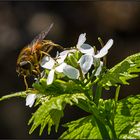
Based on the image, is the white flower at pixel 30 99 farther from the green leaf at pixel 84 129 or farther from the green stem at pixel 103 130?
the green stem at pixel 103 130

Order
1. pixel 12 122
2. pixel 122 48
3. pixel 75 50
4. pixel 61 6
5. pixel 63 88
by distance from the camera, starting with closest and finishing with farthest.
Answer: pixel 63 88 < pixel 75 50 < pixel 12 122 < pixel 122 48 < pixel 61 6

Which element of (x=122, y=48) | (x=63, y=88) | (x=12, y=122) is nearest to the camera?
(x=63, y=88)

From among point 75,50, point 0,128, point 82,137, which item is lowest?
point 0,128

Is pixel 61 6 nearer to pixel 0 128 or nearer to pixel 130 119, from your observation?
pixel 0 128

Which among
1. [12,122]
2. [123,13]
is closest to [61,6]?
[123,13]

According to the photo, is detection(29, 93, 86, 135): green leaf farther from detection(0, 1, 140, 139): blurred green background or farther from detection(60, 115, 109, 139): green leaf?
detection(0, 1, 140, 139): blurred green background

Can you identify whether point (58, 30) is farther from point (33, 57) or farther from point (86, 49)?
point (86, 49)

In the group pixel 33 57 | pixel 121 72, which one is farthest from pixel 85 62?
pixel 33 57

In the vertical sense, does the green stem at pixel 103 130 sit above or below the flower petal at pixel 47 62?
below

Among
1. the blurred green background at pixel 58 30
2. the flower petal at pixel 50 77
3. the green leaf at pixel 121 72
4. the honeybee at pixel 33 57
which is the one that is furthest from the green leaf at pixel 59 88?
the blurred green background at pixel 58 30
